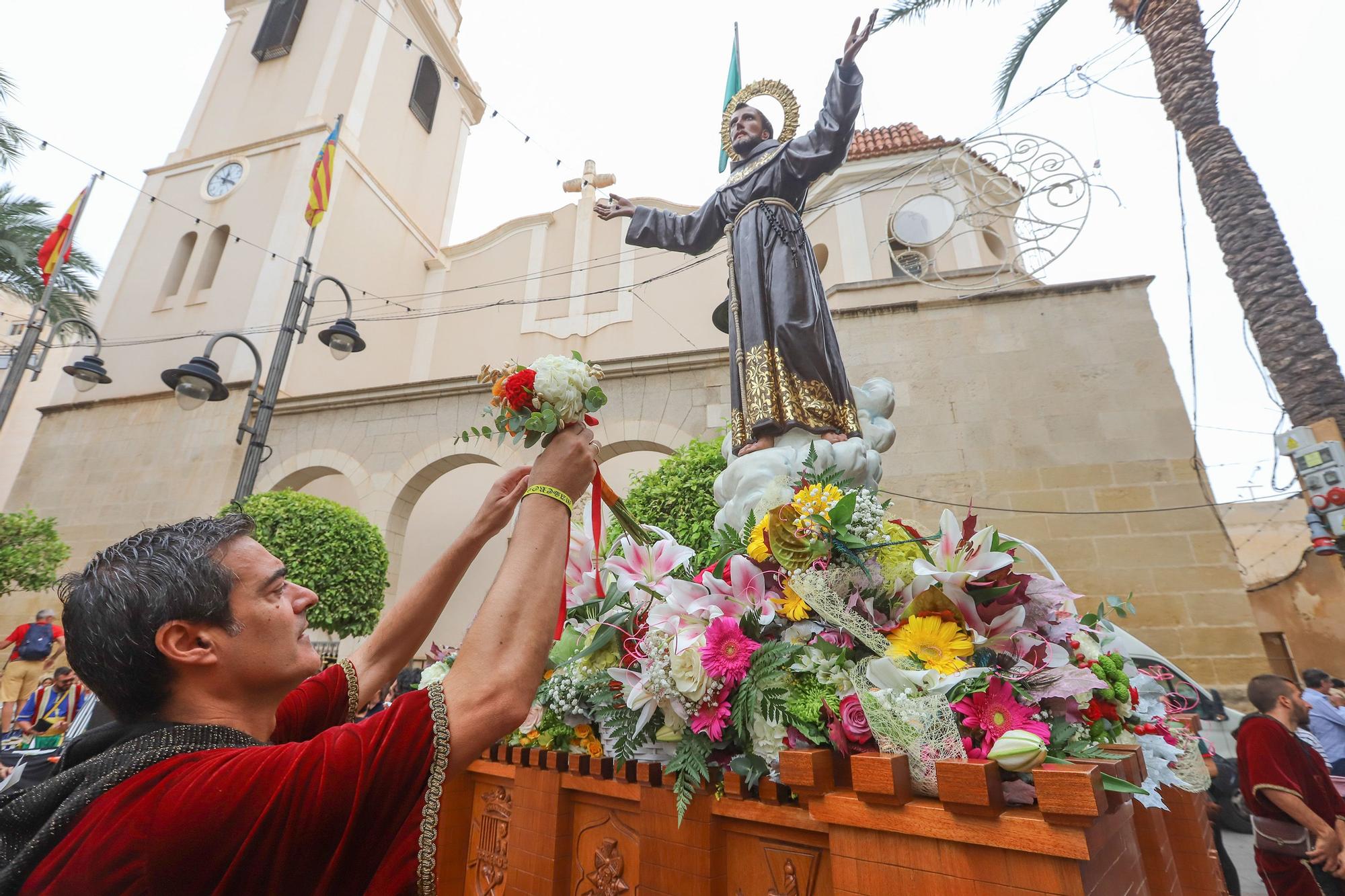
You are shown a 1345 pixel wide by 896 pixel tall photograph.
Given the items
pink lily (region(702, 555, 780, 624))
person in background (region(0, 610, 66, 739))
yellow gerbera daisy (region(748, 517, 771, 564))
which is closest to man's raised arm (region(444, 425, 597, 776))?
→ pink lily (region(702, 555, 780, 624))

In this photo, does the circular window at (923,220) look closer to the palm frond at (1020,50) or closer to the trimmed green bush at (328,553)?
the palm frond at (1020,50)

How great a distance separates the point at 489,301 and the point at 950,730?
14664mm

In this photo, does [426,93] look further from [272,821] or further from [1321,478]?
[272,821]

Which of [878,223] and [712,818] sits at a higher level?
[878,223]

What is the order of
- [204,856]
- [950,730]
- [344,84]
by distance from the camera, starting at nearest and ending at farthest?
[204,856] → [950,730] → [344,84]

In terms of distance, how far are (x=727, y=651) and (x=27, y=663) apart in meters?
9.20

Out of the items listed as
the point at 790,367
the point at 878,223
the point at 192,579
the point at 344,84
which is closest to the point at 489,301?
the point at 344,84

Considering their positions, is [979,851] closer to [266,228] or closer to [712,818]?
[712,818]

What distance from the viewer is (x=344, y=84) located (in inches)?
557

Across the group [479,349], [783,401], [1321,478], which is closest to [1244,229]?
[1321,478]

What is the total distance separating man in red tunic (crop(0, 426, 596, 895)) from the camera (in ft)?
2.85

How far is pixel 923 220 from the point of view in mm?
7961

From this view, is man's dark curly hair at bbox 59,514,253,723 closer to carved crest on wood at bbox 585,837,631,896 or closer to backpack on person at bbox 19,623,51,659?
carved crest on wood at bbox 585,837,631,896

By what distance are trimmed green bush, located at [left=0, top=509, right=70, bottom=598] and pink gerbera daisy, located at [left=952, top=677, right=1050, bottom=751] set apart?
37.6 feet
